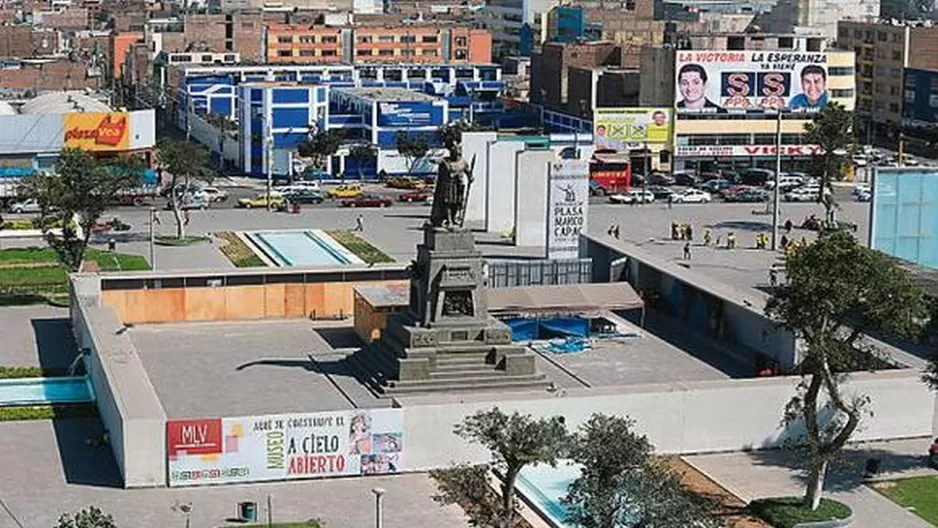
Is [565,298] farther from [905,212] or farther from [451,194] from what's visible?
[905,212]

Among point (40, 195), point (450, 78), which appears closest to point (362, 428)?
point (40, 195)

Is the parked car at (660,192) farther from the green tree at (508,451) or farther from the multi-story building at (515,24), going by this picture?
the multi-story building at (515,24)

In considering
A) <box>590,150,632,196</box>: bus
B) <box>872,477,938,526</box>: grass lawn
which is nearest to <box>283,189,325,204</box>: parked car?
A: <box>590,150,632,196</box>: bus

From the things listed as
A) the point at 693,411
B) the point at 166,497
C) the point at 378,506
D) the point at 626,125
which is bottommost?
the point at 166,497

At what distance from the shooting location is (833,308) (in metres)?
28.7

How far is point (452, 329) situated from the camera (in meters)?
34.6

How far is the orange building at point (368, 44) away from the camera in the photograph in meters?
113

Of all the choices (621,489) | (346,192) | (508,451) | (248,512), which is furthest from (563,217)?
(621,489)

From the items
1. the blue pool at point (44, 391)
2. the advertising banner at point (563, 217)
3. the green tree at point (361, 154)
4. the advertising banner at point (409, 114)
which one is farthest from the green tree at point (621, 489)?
the advertising banner at point (409, 114)

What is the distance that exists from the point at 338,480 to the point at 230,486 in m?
1.91

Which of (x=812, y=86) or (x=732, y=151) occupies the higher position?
(x=812, y=86)

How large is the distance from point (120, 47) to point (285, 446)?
318 feet

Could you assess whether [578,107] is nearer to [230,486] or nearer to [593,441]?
[230,486]

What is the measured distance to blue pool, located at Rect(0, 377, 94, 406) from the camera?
116 ft
